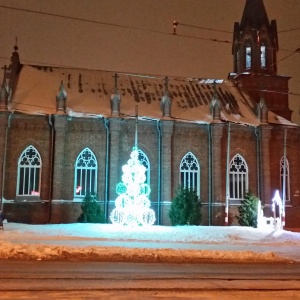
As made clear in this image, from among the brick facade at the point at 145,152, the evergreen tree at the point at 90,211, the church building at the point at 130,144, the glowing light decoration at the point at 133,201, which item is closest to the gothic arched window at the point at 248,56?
the church building at the point at 130,144

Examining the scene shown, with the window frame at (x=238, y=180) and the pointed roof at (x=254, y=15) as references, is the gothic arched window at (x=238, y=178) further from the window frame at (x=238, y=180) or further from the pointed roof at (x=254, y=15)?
the pointed roof at (x=254, y=15)

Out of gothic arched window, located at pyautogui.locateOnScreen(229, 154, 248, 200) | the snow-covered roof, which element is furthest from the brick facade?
the snow-covered roof

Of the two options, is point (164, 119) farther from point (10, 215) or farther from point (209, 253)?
point (209, 253)

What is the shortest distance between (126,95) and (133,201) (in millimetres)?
11086

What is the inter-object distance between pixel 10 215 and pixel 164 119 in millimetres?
11624

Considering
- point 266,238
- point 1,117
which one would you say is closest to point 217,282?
point 266,238

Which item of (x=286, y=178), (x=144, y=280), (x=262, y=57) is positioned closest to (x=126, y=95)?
(x=262, y=57)

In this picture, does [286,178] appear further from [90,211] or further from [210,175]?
[90,211]

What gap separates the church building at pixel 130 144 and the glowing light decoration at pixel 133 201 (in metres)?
3.87

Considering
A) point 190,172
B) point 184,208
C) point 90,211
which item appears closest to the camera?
point 90,211

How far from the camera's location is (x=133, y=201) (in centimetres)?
2397

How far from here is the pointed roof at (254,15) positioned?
37.4 metres

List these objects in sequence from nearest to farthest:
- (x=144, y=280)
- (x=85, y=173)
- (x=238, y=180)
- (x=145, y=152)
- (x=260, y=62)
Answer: (x=144, y=280) → (x=85, y=173) → (x=145, y=152) → (x=238, y=180) → (x=260, y=62)

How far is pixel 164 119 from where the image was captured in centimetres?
2980
